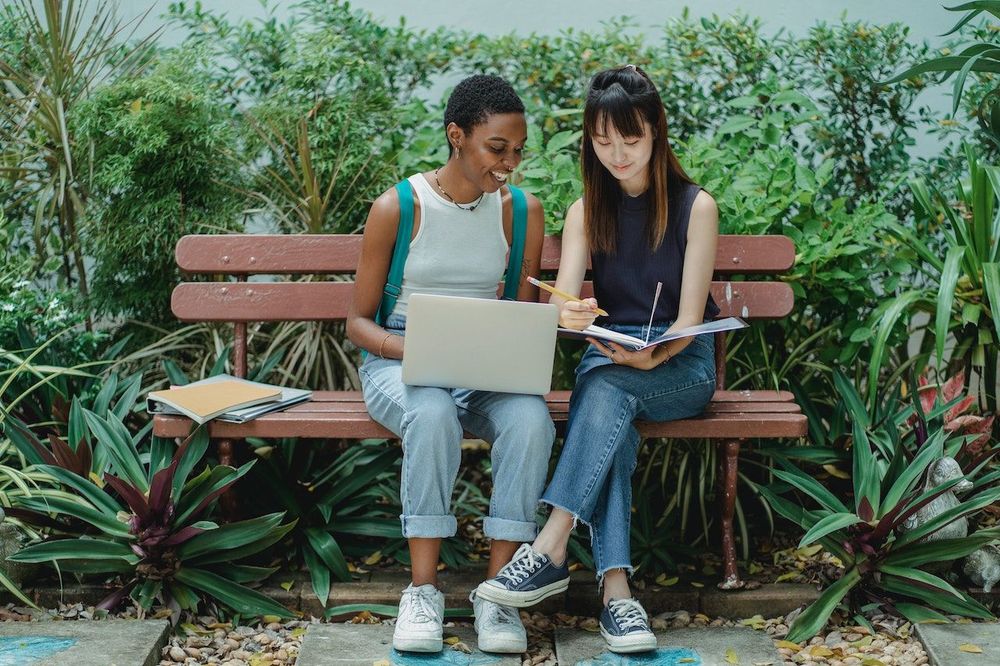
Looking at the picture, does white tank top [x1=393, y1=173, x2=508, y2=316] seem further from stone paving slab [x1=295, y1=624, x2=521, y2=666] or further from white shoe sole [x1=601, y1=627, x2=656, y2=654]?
white shoe sole [x1=601, y1=627, x2=656, y2=654]

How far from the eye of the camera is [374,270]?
3.20 m

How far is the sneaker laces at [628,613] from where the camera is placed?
2889 millimetres

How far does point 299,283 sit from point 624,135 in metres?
1.21

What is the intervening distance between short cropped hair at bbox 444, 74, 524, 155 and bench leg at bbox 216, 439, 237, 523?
112 centimetres

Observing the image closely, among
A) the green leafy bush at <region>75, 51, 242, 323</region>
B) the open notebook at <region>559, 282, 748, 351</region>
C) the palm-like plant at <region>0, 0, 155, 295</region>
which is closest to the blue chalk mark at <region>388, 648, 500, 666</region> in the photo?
the open notebook at <region>559, 282, 748, 351</region>

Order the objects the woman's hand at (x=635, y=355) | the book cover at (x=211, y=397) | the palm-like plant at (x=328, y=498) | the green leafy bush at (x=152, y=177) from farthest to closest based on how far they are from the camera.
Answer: the green leafy bush at (x=152, y=177)
the palm-like plant at (x=328, y=498)
the book cover at (x=211, y=397)
the woman's hand at (x=635, y=355)

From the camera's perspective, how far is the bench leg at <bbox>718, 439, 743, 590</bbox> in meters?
3.21

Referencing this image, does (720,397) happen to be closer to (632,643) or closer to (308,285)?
(632,643)

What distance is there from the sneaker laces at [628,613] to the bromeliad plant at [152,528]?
913mm

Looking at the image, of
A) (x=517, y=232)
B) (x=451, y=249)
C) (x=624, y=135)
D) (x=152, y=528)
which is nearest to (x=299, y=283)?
(x=451, y=249)

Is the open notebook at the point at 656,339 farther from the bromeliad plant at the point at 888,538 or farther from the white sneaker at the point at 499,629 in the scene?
the white sneaker at the point at 499,629

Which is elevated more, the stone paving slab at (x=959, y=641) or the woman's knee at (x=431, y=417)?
the woman's knee at (x=431, y=417)

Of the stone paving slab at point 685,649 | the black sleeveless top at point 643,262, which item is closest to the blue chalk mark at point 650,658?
the stone paving slab at point 685,649

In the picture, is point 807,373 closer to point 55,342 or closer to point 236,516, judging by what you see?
point 236,516
